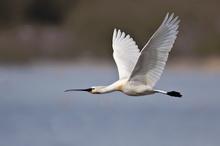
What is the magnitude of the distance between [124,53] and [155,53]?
1335 millimetres

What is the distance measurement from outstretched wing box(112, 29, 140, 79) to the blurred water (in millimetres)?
2977

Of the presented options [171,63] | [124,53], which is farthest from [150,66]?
[171,63]

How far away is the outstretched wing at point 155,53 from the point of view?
9.34 meters

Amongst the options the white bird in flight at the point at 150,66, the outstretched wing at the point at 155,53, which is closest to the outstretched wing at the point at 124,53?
the white bird in flight at the point at 150,66

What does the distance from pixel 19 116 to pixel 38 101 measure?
77.6 inches

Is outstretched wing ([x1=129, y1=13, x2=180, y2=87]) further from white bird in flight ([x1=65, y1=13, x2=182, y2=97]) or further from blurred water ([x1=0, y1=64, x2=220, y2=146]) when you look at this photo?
blurred water ([x1=0, y1=64, x2=220, y2=146])

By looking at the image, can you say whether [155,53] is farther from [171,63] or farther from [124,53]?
[171,63]

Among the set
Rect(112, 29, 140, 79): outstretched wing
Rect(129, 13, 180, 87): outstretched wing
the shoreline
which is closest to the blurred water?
the shoreline

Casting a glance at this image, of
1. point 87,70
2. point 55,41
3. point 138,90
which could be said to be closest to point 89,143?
point 138,90

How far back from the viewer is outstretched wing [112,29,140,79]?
10.5 m

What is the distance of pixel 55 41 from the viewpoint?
26109mm

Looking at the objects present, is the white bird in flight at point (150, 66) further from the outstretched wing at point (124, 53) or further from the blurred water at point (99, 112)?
the blurred water at point (99, 112)

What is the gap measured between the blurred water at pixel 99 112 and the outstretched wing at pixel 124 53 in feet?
→ 9.77

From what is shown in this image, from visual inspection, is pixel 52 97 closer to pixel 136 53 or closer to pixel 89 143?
pixel 89 143
